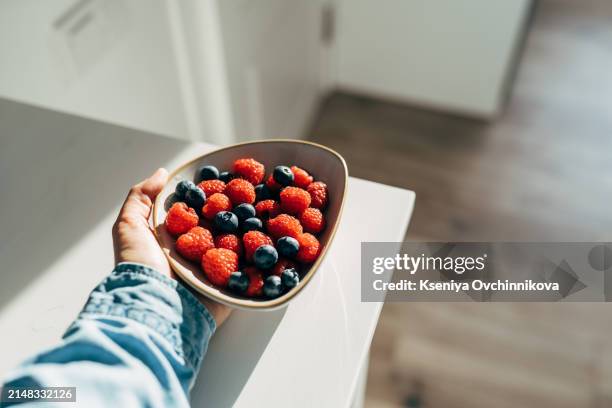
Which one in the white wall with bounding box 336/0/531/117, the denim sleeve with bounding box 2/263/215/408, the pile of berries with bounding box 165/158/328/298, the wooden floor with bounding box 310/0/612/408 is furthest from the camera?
the white wall with bounding box 336/0/531/117

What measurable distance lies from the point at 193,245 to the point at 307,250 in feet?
0.44

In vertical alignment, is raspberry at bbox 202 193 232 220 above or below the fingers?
below

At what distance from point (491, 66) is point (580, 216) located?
0.66 metres

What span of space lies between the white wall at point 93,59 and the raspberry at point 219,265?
1.86 ft

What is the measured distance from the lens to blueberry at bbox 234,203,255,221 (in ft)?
2.32

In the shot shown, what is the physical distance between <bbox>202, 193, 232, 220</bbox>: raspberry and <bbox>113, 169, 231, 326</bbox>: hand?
0.22 feet

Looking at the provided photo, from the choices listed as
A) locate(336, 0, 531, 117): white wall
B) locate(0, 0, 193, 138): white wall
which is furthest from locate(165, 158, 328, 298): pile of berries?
locate(336, 0, 531, 117): white wall

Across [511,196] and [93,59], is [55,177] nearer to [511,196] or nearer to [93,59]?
[93,59]

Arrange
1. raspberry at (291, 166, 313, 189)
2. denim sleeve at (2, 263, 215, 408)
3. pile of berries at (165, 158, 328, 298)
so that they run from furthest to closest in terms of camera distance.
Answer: raspberry at (291, 166, 313, 189) → pile of berries at (165, 158, 328, 298) → denim sleeve at (2, 263, 215, 408)

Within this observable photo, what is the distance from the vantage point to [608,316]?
65.7 inches

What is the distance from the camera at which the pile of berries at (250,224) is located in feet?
2.11

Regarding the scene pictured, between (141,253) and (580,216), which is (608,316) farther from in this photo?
(141,253)

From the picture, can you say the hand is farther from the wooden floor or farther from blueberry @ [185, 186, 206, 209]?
the wooden floor

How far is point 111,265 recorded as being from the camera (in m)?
0.76
